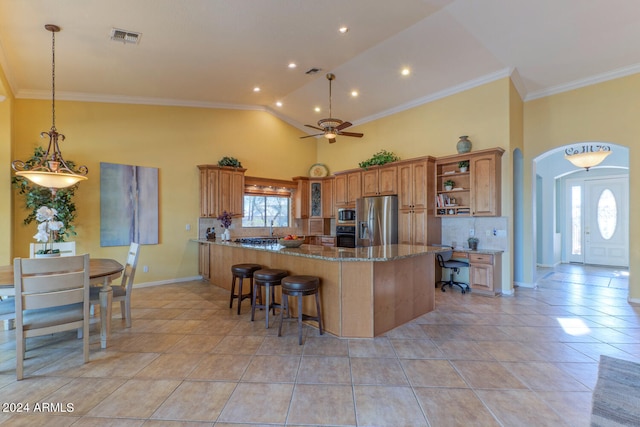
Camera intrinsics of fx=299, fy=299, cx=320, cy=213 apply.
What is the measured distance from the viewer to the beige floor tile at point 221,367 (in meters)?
2.51

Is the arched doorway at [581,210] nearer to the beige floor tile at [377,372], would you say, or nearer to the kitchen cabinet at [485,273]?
the kitchen cabinet at [485,273]

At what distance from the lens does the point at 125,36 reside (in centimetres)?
383

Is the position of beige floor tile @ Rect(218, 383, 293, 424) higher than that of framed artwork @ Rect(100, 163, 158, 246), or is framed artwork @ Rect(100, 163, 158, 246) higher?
framed artwork @ Rect(100, 163, 158, 246)

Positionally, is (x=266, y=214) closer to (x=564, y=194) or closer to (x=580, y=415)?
(x=580, y=415)

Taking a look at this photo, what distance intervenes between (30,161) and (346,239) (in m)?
6.05

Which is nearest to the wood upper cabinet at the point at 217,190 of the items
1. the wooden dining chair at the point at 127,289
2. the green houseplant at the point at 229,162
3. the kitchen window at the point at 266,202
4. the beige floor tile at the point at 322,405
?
the green houseplant at the point at 229,162

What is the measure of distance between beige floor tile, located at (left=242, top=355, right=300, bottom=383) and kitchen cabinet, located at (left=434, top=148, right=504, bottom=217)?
13.8 feet

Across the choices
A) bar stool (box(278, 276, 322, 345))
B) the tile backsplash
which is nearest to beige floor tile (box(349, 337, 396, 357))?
bar stool (box(278, 276, 322, 345))

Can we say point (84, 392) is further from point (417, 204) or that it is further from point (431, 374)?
point (417, 204)

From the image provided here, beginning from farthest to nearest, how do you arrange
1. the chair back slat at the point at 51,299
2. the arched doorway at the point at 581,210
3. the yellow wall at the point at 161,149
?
the arched doorway at the point at 581,210 < the yellow wall at the point at 161,149 < the chair back slat at the point at 51,299

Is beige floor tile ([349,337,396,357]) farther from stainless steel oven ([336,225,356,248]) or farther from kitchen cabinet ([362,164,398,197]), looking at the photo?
stainless steel oven ([336,225,356,248])

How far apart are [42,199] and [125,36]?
114 inches

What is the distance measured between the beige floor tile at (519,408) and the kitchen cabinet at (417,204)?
3.59 metres

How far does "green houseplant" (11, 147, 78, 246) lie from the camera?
15.3 feet
